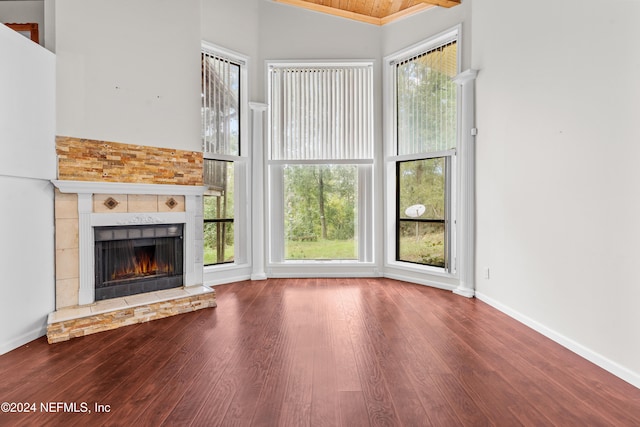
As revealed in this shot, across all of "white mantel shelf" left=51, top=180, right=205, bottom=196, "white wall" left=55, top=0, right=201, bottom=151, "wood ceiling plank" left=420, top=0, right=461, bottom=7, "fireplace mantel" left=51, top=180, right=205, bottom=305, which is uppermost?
"wood ceiling plank" left=420, top=0, right=461, bottom=7

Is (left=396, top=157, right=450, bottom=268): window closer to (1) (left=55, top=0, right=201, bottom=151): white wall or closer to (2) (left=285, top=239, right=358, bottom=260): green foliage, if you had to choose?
(2) (left=285, top=239, right=358, bottom=260): green foliage

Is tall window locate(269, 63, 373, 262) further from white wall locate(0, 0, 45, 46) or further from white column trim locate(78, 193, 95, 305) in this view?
white wall locate(0, 0, 45, 46)

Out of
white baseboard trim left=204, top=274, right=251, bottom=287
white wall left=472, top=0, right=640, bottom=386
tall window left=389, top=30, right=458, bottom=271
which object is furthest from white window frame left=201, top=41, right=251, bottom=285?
white wall left=472, top=0, right=640, bottom=386

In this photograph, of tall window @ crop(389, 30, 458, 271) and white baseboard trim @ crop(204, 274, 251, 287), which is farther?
white baseboard trim @ crop(204, 274, 251, 287)

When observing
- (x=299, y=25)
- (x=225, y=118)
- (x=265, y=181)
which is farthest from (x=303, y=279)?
(x=299, y=25)

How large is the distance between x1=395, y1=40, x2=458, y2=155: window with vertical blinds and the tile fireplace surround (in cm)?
300

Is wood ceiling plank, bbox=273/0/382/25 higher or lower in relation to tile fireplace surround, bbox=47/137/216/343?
higher

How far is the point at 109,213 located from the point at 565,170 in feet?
13.4

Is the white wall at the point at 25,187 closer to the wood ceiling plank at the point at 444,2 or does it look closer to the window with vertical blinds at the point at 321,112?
the window with vertical blinds at the point at 321,112

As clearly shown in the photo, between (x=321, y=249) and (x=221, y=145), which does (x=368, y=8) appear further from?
(x=321, y=249)

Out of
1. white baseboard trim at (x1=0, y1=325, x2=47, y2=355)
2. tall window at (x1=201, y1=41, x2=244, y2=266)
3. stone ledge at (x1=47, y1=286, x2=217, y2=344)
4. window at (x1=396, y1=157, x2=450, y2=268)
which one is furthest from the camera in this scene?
tall window at (x1=201, y1=41, x2=244, y2=266)

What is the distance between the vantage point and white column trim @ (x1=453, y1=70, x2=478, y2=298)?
13.4 ft

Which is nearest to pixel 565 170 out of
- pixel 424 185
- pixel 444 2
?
pixel 424 185

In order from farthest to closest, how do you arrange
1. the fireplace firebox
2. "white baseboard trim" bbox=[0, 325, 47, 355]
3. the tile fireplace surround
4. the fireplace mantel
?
1. the fireplace firebox
2. the fireplace mantel
3. the tile fireplace surround
4. "white baseboard trim" bbox=[0, 325, 47, 355]
